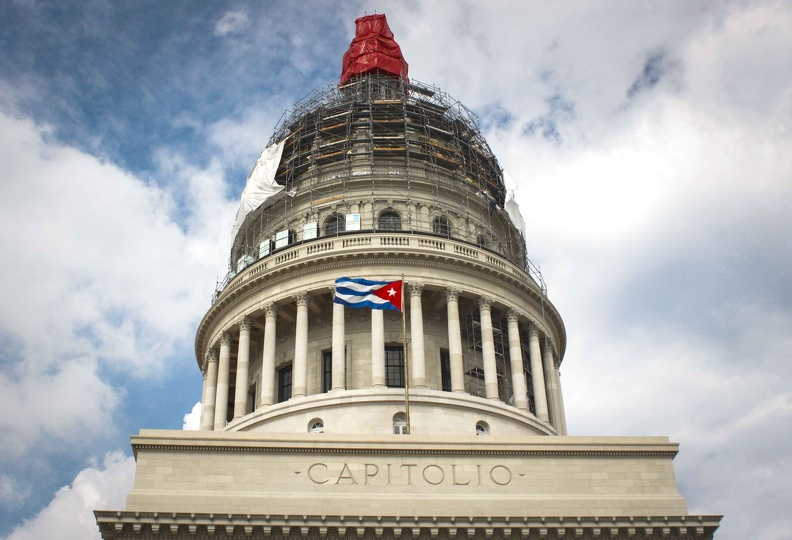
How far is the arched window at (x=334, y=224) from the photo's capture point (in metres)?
56.2

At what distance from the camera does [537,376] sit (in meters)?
53.1

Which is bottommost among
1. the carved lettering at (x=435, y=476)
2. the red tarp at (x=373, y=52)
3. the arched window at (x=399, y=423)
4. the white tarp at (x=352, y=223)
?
the carved lettering at (x=435, y=476)

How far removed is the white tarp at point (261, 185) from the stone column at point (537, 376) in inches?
715

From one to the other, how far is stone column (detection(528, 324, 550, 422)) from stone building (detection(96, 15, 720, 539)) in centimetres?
9

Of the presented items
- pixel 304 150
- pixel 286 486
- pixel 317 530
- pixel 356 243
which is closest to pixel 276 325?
pixel 356 243

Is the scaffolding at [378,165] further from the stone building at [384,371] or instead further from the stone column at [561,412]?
the stone column at [561,412]

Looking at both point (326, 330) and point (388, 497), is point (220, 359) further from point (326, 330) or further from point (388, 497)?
point (388, 497)

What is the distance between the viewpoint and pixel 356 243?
52.7m

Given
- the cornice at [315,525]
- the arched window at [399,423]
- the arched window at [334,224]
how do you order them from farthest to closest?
the arched window at [334,224], the arched window at [399,423], the cornice at [315,525]

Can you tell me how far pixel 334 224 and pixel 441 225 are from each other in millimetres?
6487

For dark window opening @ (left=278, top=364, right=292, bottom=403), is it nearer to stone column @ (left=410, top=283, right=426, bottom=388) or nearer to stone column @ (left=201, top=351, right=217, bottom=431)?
stone column @ (left=201, top=351, right=217, bottom=431)

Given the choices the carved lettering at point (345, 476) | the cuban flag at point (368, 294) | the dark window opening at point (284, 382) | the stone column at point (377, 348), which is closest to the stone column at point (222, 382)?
the dark window opening at point (284, 382)

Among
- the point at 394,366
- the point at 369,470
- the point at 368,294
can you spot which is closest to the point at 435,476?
the point at 369,470

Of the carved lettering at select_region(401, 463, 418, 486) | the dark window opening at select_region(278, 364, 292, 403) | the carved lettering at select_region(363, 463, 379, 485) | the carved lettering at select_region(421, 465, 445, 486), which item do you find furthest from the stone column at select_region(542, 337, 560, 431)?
the carved lettering at select_region(363, 463, 379, 485)
